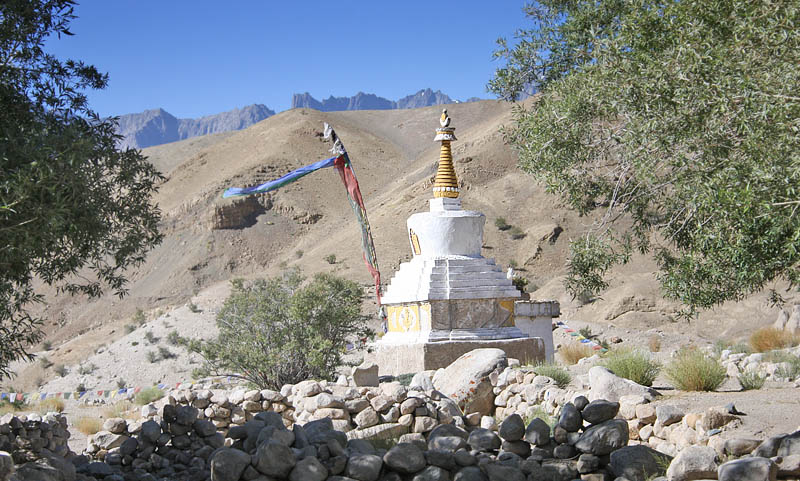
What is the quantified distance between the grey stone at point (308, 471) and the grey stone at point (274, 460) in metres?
0.08

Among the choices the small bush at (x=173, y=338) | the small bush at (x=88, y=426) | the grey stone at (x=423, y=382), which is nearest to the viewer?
the grey stone at (x=423, y=382)

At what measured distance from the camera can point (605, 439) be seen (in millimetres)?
7730

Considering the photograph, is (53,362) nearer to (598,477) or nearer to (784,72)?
(598,477)

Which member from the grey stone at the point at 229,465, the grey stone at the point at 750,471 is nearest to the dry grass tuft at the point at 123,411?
the grey stone at the point at 229,465

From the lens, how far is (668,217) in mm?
9672

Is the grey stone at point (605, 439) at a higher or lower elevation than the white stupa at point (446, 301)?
lower

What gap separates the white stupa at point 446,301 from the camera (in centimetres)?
1609

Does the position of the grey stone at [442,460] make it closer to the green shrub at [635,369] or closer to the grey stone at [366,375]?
the green shrub at [635,369]

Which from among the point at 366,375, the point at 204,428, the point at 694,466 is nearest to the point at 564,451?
the point at 694,466

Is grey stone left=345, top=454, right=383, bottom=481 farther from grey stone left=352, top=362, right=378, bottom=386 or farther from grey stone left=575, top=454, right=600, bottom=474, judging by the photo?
grey stone left=352, top=362, right=378, bottom=386

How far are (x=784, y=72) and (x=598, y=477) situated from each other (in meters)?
4.22

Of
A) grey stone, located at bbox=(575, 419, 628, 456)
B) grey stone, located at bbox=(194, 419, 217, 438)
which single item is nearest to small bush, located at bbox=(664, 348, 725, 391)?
grey stone, located at bbox=(575, 419, 628, 456)

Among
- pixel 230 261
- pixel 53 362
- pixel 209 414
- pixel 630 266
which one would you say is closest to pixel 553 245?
pixel 630 266

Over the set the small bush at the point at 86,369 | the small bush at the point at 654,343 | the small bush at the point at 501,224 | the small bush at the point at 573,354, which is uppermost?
the small bush at the point at 501,224
